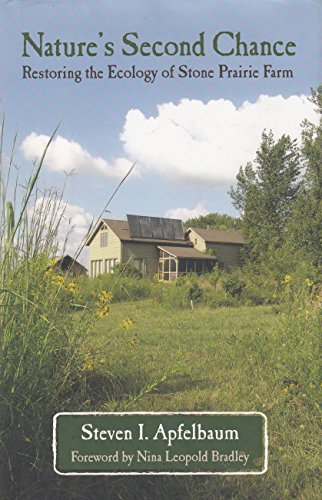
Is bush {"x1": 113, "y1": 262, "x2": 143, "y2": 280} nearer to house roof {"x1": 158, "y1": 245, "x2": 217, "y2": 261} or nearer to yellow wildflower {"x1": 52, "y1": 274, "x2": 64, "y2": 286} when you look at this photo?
house roof {"x1": 158, "y1": 245, "x2": 217, "y2": 261}

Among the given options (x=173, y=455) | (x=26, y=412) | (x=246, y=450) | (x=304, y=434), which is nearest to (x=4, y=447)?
(x=26, y=412)

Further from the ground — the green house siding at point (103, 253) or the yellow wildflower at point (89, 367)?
the green house siding at point (103, 253)

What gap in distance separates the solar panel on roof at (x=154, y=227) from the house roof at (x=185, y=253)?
0.14 m

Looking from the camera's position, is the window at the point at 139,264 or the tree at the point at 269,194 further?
the window at the point at 139,264

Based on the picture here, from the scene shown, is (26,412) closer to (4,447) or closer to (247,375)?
(4,447)

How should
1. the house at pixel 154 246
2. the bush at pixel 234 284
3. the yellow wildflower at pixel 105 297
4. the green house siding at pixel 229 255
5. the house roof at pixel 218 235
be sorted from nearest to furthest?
the house at pixel 154 246 < the yellow wildflower at pixel 105 297 < the house roof at pixel 218 235 < the green house siding at pixel 229 255 < the bush at pixel 234 284

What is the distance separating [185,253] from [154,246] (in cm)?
20

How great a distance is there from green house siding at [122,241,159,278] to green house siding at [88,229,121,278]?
49mm

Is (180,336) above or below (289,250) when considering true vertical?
below

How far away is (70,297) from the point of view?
9.31ft

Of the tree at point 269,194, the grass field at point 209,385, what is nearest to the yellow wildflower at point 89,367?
the grass field at point 209,385

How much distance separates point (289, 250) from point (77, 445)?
5.10 feet

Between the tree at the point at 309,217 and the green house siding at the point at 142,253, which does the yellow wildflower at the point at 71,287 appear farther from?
the tree at the point at 309,217

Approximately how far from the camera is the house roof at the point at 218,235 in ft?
9.46
